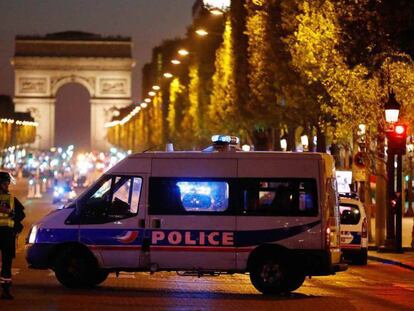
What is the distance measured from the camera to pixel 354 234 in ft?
95.2

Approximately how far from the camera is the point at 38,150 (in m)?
180

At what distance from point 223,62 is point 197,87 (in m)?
13.0

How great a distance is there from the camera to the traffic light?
3206 centimetres

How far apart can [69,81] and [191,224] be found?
151 m

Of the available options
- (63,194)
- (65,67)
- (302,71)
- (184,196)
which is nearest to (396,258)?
(302,71)

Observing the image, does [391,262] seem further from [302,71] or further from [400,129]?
[302,71]

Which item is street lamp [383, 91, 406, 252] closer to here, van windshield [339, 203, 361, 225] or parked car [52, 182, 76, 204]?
van windshield [339, 203, 361, 225]

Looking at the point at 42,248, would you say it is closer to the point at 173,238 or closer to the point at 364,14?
the point at 173,238

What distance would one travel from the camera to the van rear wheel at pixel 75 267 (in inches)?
803

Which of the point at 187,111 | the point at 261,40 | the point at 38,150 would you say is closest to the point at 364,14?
the point at 261,40

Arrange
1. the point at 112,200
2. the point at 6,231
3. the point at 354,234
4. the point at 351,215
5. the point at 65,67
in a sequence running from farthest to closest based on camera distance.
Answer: the point at 65,67
the point at 351,215
the point at 354,234
the point at 112,200
the point at 6,231

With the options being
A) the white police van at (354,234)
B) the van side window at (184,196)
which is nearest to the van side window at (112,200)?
the van side window at (184,196)

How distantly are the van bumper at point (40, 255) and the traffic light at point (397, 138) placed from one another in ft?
44.2

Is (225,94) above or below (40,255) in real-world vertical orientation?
above
